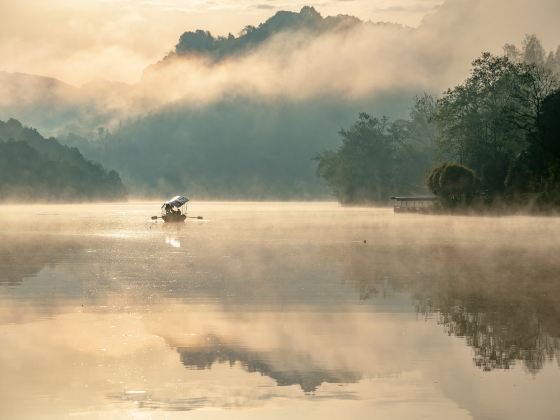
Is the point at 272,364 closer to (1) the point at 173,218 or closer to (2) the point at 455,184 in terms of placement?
(1) the point at 173,218

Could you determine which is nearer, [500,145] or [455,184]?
[455,184]

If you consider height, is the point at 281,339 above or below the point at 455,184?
below

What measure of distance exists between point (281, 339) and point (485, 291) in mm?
13703

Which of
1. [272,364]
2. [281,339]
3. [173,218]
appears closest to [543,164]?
[173,218]

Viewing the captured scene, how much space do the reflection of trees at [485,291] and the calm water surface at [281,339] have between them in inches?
3.0

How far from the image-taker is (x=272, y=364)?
68.6 ft

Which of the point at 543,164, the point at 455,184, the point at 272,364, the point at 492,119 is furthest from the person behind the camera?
the point at 492,119

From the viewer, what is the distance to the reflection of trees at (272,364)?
19.2m

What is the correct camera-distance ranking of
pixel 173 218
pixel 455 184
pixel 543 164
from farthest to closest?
pixel 455 184 < pixel 173 218 < pixel 543 164

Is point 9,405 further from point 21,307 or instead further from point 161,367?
point 21,307

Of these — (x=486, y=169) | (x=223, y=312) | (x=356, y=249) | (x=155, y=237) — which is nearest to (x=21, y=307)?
(x=223, y=312)

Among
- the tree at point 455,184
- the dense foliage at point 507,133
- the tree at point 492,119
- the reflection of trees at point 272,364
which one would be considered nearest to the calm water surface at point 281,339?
the reflection of trees at point 272,364

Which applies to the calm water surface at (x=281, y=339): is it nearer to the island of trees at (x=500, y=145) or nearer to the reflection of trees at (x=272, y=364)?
the reflection of trees at (x=272, y=364)

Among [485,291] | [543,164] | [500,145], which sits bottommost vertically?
[485,291]
